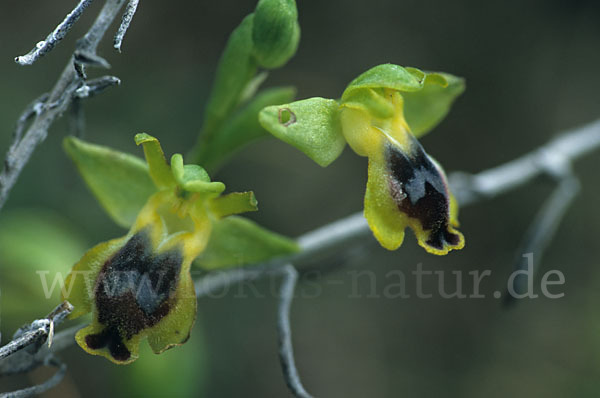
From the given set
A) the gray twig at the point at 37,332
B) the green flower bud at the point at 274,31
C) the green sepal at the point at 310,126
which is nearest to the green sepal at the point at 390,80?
the green sepal at the point at 310,126

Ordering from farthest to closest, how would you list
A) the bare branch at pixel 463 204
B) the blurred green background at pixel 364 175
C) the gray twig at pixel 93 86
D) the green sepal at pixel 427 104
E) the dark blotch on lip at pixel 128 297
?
1. the blurred green background at pixel 364 175
2. the green sepal at pixel 427 104
3. the bare branch at pixel 463 204
4. the gray twig at pixel 93 86
5. the dark blotch on lip at pixel 128 297

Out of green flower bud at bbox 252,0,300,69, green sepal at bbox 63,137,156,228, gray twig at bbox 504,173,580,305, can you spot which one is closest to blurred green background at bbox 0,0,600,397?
gray twig at bbox 504,173,580,305

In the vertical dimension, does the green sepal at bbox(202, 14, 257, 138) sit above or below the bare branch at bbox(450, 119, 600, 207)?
below

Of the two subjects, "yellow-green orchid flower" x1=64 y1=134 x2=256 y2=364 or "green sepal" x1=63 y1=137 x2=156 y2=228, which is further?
"green sepal" x1=63 y1=137 x2=156 y2=228

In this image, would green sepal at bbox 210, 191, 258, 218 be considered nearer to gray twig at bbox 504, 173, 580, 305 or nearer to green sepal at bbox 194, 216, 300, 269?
green sepal at bbox 194, 216, 300, 269

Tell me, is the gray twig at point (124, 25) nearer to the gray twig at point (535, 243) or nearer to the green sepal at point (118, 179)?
the green sepal at point (118, 179)
